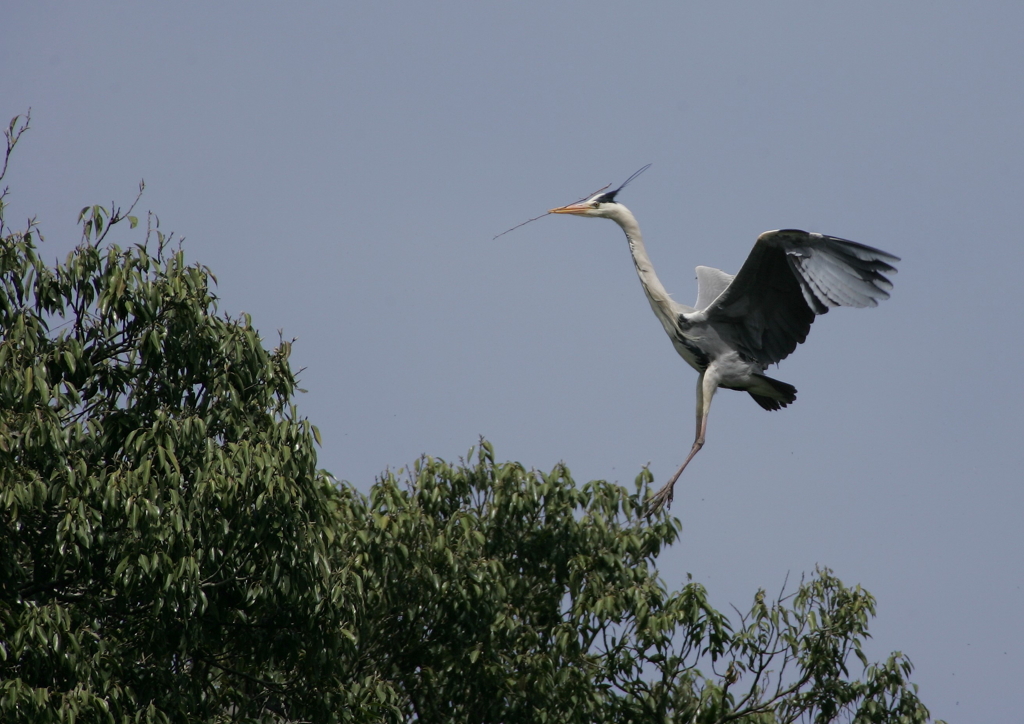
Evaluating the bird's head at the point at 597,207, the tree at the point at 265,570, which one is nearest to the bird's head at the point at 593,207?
the bird's head at the point at 597,207

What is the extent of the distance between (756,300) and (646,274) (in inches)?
35.1

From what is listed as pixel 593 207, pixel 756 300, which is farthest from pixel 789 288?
pixel 593 207

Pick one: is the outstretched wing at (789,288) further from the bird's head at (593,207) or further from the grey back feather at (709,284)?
the bird's head at (593,207)

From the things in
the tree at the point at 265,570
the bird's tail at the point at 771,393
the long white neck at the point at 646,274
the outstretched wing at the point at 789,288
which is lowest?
the tree at the point at 265,570

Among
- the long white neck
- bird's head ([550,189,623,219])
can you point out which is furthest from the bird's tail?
bird's head ([550,189,623,219])

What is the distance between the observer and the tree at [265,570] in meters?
5.39

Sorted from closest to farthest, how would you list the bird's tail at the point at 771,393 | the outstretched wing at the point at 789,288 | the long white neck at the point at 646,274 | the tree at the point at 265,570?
the tree at the point at 265,570, the outstretched wing at the point at 789,288, the bird's tail at the point at 771,393, the long white neck at the point at 646,274

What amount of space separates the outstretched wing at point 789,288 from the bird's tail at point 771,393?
126 millimetres

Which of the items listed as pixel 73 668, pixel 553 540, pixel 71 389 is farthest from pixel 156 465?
pixel 553 540

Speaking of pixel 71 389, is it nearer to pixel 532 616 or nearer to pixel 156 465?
pixel 156 465

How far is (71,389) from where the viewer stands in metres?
5.62

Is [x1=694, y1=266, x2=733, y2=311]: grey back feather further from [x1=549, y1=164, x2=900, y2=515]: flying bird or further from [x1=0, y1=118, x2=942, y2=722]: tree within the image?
[x1=0, y1=118, x2=942, y2=722]: tree

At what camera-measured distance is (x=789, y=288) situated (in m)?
7.87

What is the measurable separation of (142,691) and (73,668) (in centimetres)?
67
